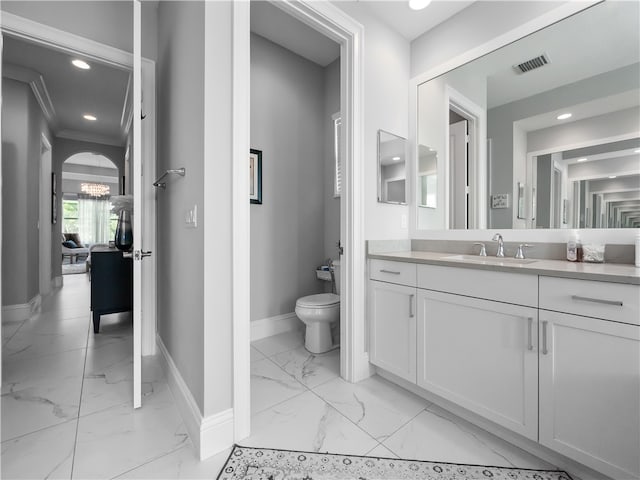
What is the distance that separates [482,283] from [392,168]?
3.58ft

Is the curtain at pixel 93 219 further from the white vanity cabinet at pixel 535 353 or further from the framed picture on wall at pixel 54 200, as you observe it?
the white vanity cabinet at pixel 535 353

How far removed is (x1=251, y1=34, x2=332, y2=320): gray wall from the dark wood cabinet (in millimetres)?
1333

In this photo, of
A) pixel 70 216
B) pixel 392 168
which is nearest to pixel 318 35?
pixel 392 168

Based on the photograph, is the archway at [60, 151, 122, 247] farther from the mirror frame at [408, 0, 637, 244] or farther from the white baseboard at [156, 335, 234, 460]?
the mirror frame at [408, 0, 637, 244]

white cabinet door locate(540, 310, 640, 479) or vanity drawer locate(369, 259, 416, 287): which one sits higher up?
vanity drawer locate(369, 259, 416, 287)

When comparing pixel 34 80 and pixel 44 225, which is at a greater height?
pixel 34 80

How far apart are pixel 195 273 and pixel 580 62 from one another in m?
2.36

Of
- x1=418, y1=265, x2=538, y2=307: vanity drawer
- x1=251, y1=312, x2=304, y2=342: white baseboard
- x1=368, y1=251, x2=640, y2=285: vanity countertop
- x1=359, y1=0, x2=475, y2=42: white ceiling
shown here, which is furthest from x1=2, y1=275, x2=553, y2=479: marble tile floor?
x1=359, y1=0, x2=475, y2=42: white ceiling

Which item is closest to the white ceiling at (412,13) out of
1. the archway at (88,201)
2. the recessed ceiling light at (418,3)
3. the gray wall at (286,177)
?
the recessed ceiling light at (418,3)

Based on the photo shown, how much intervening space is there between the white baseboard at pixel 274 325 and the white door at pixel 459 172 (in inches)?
67.9

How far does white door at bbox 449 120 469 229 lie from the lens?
7.01 feet

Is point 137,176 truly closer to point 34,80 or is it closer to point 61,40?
point 61,40

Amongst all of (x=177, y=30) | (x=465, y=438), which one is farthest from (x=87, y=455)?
(x=177, y=30)

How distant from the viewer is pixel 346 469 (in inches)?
48.5
